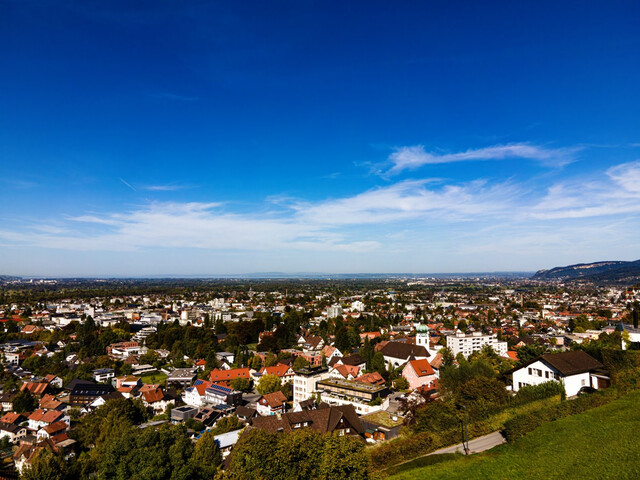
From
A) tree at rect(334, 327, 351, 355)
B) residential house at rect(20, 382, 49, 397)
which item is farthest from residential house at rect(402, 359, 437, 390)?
residential house at rect(20, 382, 49, 397)

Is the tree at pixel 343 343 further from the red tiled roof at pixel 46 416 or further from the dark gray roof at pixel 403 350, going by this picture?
the red tiled roof at pixel 46 416

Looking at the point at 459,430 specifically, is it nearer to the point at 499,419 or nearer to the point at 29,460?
the point at 499,419

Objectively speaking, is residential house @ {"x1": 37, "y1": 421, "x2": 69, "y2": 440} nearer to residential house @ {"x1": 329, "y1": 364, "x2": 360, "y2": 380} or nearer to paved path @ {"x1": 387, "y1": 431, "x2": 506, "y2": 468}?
residential house @ {"x1": 329, "y1": 364, "x2": 360, "y2": 380}

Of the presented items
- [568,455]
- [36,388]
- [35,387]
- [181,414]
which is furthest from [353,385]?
[35,387]

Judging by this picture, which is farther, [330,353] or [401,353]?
[330,353]

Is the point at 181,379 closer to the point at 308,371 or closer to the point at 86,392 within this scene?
the point at 86,392

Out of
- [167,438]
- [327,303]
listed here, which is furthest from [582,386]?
[327,303]
